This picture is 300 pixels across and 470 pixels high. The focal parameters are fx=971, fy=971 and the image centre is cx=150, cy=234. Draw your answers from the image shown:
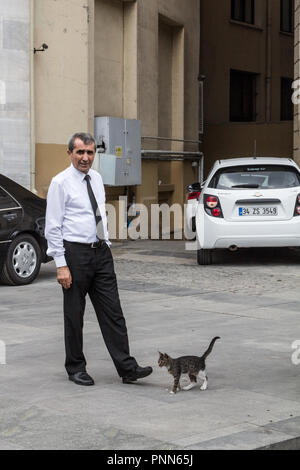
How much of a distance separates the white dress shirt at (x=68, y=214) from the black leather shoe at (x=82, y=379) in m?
0.77

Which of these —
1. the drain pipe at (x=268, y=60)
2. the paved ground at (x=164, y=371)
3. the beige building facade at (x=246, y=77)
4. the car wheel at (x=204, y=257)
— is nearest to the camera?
the paved ground at (x=164, y=371)

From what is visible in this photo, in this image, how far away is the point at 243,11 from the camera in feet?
96.8

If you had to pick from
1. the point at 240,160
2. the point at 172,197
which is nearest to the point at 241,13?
the point at 172,197

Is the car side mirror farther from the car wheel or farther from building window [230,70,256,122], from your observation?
building window [230,70,256,122]

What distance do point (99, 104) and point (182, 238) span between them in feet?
11.6

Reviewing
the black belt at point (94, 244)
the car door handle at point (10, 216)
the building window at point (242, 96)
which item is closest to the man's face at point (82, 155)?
the black belt at point (94, 244)

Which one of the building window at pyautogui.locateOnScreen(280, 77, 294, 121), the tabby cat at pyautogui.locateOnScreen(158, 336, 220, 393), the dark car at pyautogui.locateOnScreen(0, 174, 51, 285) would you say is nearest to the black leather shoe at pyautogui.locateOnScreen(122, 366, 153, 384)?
the tabby cat at pyautogui.locateOnScreen(158, 336, 220, 393)

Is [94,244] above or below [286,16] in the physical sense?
below

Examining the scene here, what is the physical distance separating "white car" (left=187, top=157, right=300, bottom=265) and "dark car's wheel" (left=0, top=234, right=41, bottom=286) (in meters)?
2.69

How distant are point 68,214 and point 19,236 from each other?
17.9 feet

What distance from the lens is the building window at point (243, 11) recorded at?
29.1 m

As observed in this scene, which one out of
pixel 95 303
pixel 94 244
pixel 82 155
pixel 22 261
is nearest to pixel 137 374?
pixel 95 303

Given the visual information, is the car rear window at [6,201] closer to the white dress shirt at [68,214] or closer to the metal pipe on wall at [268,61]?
the white dress shirt at [68,214]

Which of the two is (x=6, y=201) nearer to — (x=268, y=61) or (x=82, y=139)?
(x=82, y=139)
